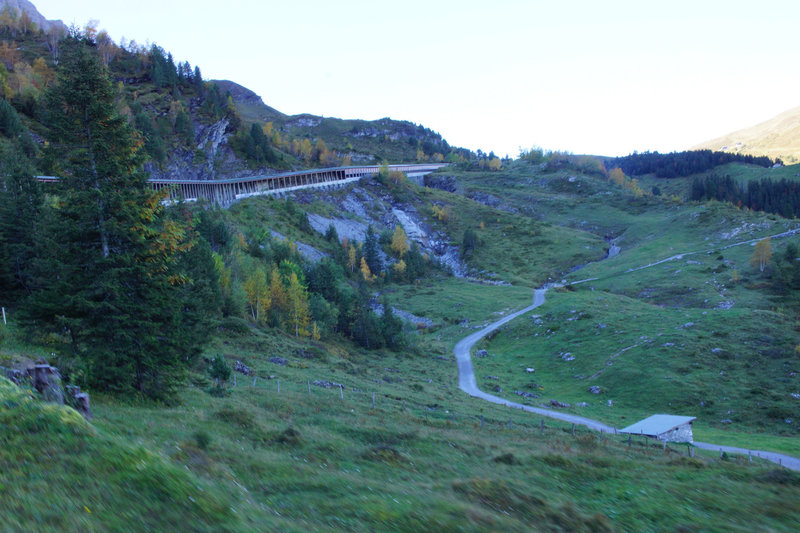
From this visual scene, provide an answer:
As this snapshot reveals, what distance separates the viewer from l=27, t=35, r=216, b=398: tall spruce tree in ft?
61.7


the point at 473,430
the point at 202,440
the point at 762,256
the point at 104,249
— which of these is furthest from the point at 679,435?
the point at 762,256

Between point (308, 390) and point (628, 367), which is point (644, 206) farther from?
point (308, 390)

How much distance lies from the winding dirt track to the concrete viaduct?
2432 inches

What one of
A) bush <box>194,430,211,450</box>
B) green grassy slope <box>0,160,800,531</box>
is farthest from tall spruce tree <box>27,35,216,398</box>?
bush <box>194,430,211,450</box>

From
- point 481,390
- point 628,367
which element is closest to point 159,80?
point 481,390

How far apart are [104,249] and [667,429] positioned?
40.2 m

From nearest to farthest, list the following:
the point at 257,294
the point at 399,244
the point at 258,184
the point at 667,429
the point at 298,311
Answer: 1. the point at 667,429
2. the point at 257,294
3. the point at 298,311
4. the point at 258,184
5. the point at 399,244

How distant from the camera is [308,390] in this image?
1364 inches

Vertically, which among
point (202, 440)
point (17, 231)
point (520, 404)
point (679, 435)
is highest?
point (17, 231)

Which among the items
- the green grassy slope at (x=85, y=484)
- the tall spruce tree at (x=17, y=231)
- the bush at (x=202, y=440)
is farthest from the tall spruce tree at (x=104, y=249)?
the tall spruce tree at (x=17, y=231)

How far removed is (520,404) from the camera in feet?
165

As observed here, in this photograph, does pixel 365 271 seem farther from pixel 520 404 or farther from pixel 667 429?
pixel 667 429

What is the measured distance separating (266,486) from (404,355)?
207ft

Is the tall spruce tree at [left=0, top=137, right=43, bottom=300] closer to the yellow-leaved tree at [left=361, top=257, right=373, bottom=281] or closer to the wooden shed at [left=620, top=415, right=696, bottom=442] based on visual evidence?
the wooden shed at [left=620, top=415, right=696, bottom=442]
